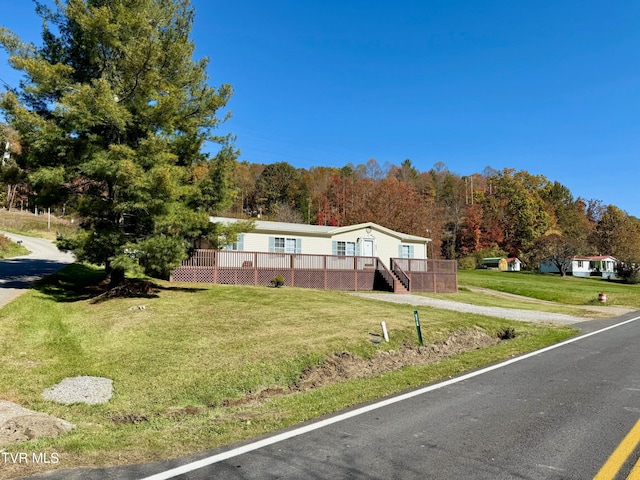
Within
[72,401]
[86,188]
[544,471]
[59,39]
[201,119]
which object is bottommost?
[72,401]

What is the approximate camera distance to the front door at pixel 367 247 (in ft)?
94.7

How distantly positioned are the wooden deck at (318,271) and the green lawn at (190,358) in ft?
18.3

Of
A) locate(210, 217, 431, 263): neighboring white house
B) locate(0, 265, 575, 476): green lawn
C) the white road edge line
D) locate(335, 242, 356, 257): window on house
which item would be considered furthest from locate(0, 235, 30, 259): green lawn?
the white road edge line

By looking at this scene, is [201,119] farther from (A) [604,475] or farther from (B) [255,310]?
(A) [604,475]

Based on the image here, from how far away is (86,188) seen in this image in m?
14.9

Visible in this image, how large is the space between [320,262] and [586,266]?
58185mm

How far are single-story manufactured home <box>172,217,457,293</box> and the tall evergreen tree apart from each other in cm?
613

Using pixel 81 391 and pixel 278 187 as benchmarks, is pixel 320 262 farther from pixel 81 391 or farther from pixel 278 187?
pixel 278 187

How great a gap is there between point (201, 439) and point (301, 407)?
155 cm

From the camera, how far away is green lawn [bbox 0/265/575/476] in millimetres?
5062

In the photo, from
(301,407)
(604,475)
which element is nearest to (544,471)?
(604,475)

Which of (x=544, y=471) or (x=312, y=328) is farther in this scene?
(x=312, y=328)

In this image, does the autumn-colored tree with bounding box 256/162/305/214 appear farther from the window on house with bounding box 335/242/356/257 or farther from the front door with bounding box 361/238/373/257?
the window on house with bounding box 335/242/356/257

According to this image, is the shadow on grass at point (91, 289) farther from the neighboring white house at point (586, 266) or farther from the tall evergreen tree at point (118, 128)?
the neighboring white house at point (586, 266)
